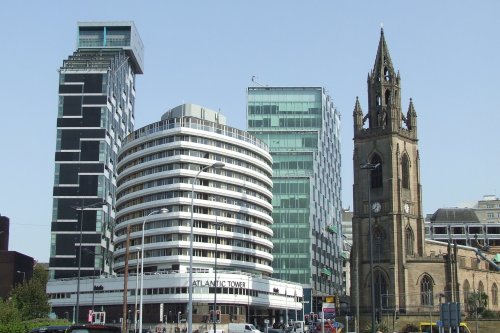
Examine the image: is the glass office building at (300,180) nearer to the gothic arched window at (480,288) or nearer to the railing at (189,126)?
the railing at (189,126)

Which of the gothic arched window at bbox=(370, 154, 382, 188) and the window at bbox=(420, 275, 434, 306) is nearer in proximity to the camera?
the window at bbox=(420, 275, 434, 306)

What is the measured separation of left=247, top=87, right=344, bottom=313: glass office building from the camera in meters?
144

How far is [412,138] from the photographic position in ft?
346

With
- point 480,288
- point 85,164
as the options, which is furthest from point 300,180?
point 480,288

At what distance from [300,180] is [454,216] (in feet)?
137

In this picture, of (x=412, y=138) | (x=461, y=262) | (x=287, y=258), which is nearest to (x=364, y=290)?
(x=461, y=262)

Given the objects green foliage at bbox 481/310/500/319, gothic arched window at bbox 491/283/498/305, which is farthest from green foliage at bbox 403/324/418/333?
gothic arched window at bbox 491/283/498/305

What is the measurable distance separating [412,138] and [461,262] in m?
18.8

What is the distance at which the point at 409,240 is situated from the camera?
100 m

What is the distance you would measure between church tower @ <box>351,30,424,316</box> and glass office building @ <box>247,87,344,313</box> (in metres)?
37.7

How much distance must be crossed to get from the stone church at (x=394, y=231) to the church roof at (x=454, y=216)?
53.9 metres

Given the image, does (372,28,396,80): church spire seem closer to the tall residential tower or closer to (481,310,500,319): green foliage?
(481,310,500,319): green foliage

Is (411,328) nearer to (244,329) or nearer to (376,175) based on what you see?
(244,329)

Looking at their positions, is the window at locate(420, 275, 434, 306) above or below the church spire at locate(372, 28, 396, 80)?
below
